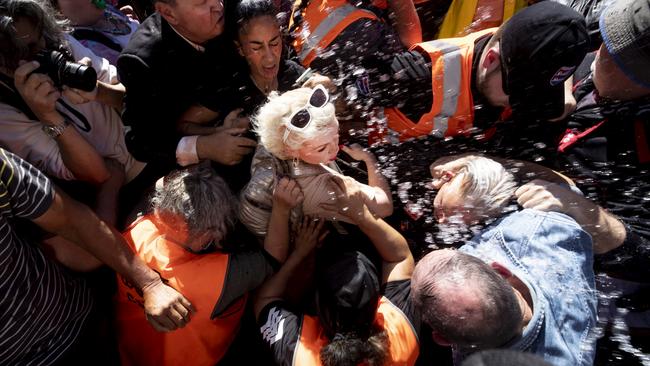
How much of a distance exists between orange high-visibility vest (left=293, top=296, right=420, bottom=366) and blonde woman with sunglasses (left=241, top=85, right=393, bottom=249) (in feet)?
1.72

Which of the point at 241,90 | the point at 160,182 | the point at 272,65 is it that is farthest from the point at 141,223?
the point at 272,65

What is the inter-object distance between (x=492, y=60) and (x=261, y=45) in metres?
1.23

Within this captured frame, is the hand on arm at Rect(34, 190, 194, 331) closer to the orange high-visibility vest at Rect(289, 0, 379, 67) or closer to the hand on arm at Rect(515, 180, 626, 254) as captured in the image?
the orange high-visibility vest at Rect(289, 0, 379, 67)

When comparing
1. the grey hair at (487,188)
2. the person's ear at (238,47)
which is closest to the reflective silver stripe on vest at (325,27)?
A: the person's ear at (238,47)

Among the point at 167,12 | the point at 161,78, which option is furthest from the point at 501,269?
the point at 167,12

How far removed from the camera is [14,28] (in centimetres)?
175

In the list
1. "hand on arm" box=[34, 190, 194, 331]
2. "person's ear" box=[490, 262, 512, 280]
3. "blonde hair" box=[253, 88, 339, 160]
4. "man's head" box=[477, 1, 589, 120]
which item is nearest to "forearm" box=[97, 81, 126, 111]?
"hand on arm" box=[34, 190, 194, 331]

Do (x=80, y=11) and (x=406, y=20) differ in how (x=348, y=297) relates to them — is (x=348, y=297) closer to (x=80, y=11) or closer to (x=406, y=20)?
(x=406, y=20)

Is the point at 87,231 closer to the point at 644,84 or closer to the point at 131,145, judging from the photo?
the point at 131,145

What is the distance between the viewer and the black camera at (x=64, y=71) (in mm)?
1760

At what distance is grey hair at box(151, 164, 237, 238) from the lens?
1.93 metres

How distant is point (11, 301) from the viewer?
5.24ft

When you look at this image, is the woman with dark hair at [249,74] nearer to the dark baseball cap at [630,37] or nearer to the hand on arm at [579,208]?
the hand on arm at [579,208]

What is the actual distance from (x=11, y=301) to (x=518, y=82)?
2.50m
